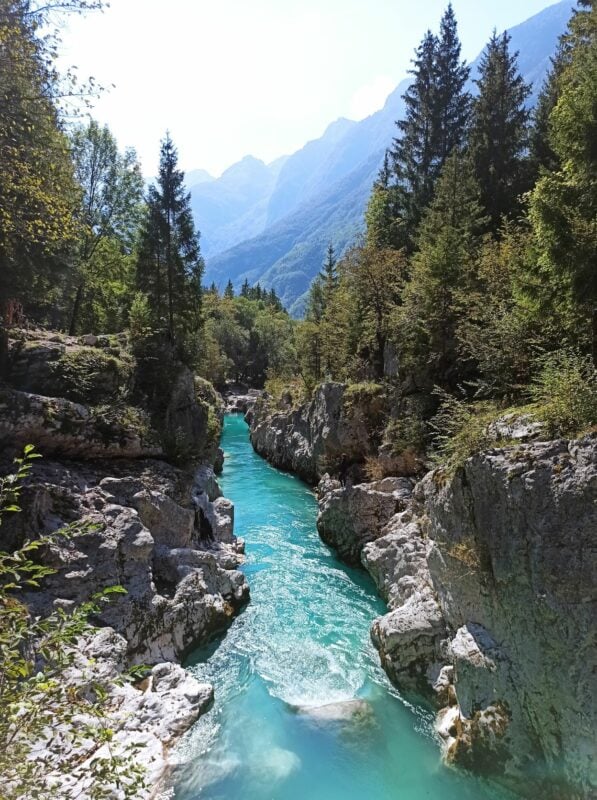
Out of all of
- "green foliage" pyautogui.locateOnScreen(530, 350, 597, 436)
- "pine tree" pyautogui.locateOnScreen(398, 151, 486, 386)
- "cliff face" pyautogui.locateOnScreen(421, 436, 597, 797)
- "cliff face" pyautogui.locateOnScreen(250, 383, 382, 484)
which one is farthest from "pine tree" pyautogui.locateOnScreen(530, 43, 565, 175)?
A: "cliff face" pyautogui.locateOnScreen(421, 436, 597, 797)

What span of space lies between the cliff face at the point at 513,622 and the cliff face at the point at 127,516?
4980 millimetres

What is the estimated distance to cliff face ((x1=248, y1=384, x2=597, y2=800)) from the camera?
724 cm

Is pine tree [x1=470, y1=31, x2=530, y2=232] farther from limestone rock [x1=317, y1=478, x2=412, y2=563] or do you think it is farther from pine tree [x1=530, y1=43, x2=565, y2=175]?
limestone rock [x1=317, y1=478, x2=412, y2=563]

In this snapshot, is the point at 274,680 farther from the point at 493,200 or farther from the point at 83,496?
the point at 493,200

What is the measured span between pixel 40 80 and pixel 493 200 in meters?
26.2

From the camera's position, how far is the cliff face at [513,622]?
7242mm

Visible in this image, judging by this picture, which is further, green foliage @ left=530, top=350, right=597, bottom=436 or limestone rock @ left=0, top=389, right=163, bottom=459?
limestone rock @ left=0, top=389, right=163, bottom=459

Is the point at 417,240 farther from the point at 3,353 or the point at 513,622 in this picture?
the point at 513,622

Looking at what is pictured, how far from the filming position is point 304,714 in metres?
9.74

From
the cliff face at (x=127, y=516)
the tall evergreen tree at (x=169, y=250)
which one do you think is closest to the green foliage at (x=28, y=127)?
the cliff face at (x=127, y=516)

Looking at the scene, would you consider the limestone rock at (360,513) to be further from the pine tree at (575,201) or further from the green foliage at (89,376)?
the pine tree at (575,201)

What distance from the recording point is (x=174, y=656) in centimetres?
1102

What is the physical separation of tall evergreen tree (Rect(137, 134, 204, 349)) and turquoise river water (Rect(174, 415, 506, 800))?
1616cm

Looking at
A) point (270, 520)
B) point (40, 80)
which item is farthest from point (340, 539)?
point (40, 80)
